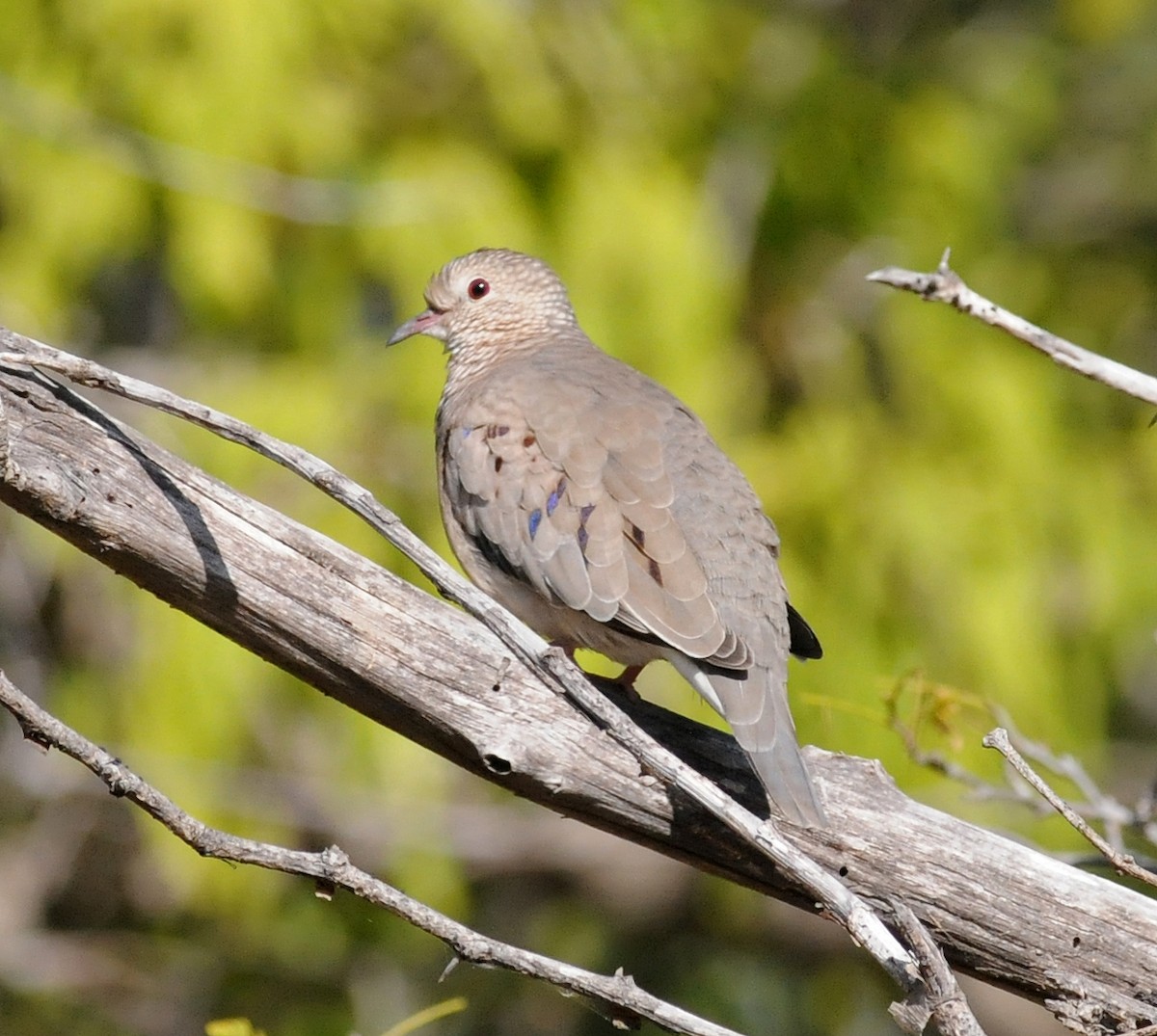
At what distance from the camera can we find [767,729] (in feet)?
10.2

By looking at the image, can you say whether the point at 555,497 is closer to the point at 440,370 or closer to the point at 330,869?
the point at 330,869

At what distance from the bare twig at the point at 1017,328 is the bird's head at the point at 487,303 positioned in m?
1.99

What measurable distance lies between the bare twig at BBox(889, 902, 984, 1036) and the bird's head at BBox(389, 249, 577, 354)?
8.44ft

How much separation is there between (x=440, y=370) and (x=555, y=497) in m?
1.97

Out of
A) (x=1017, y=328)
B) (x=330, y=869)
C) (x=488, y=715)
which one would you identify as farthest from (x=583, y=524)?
(x=330, y=869)

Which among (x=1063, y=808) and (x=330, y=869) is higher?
(x=1063, y=808)

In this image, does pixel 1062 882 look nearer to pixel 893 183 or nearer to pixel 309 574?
pixel 309 574

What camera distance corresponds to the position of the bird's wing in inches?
134

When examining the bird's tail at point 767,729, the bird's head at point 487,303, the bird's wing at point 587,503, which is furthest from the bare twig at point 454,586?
the bird's head at point 487,303

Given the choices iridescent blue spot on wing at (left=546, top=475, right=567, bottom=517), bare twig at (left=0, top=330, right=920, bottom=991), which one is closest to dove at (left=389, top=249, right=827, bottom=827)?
iridescent blue spot on wing at (left=546, top=475, right=567, bottom=517)

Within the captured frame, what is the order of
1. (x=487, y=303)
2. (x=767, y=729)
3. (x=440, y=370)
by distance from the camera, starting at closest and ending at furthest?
(x=767, y=729) → (x=487, y=303) → (x=440, y=370)

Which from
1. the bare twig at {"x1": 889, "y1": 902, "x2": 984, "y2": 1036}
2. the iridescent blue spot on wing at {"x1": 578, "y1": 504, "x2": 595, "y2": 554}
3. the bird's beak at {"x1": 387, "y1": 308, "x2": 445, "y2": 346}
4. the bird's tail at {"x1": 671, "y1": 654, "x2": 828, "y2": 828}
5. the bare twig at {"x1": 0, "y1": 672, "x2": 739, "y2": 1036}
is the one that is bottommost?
the bare twig at {"x1": 0, "y1": 672, "x2": 739, "y2": 1036}

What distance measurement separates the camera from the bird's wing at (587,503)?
3416mm

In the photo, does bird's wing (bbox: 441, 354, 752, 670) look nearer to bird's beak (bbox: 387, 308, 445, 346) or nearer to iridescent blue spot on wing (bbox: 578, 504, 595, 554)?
iridescent blue spot on wing (bbox: 578, 504, 595, 554)
